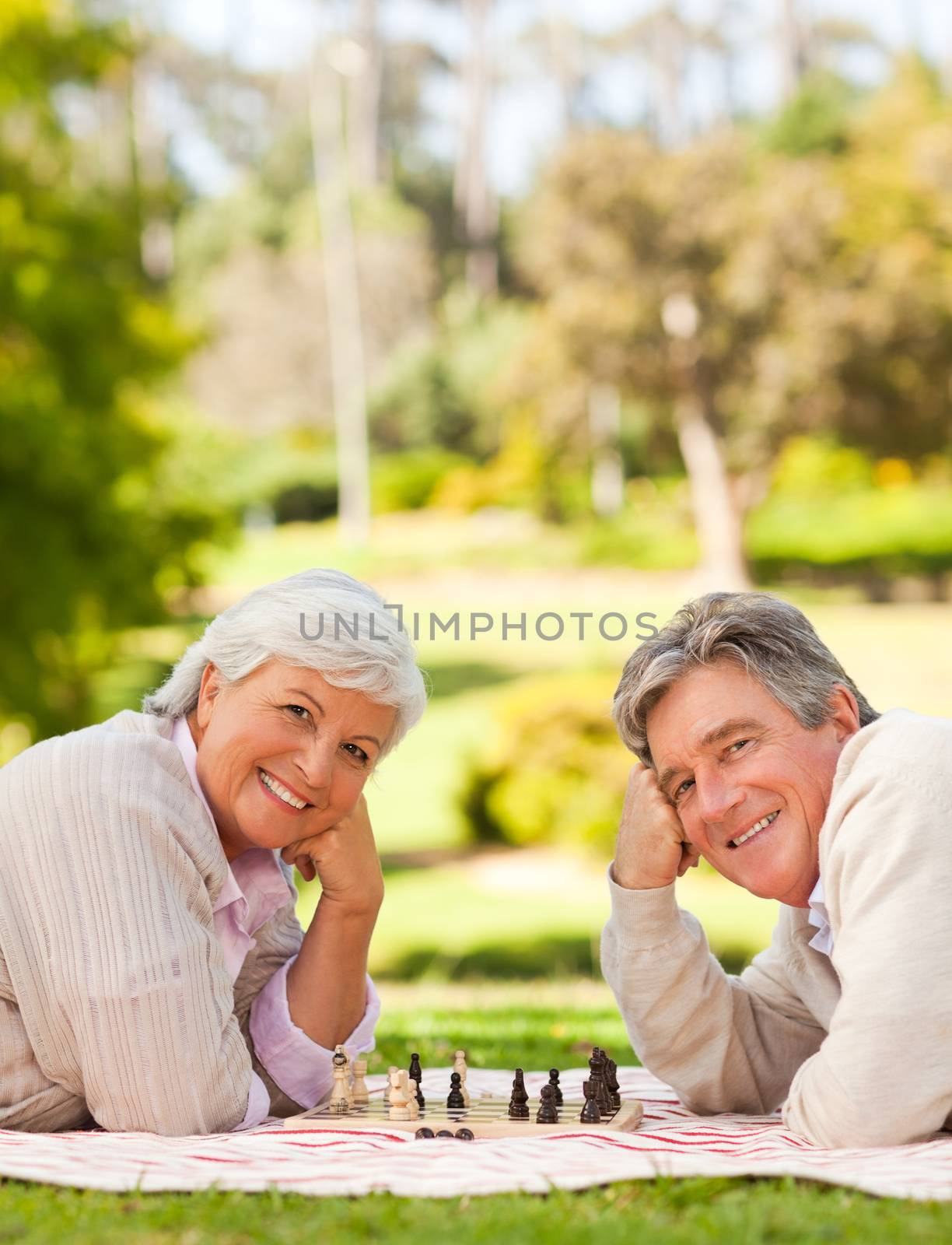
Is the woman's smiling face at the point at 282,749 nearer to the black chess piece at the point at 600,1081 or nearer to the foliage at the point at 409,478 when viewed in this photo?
the black chess piece at the point at 600,1081

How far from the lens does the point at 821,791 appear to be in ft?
10.9

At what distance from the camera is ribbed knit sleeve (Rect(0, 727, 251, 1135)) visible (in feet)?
10.5

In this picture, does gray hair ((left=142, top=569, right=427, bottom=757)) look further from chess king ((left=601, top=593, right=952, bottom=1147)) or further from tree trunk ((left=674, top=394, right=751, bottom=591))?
tree trunk ((left=674, top=394, right=751, bottom=591))

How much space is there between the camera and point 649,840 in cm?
355

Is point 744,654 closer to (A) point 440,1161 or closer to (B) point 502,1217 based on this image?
(A) point 440,1161

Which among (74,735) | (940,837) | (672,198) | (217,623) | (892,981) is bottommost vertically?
(892,981)

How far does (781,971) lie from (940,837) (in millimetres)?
1079

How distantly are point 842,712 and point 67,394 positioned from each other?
459 inches

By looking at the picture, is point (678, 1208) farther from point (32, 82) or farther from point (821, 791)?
point (32, 82)

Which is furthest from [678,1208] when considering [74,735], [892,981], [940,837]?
[74,735]

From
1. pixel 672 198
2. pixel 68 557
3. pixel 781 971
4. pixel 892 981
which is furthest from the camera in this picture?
pixel 672 198

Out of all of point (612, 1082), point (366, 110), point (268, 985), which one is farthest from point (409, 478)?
point (612, 1082)

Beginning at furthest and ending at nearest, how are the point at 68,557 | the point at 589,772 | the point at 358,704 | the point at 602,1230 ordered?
the point at 589,772 < the point at 68,557 < the point at 358,704 < the point at 602,1230

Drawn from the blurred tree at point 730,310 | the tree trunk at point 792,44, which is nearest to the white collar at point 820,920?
the blurred tree at point 730,310
